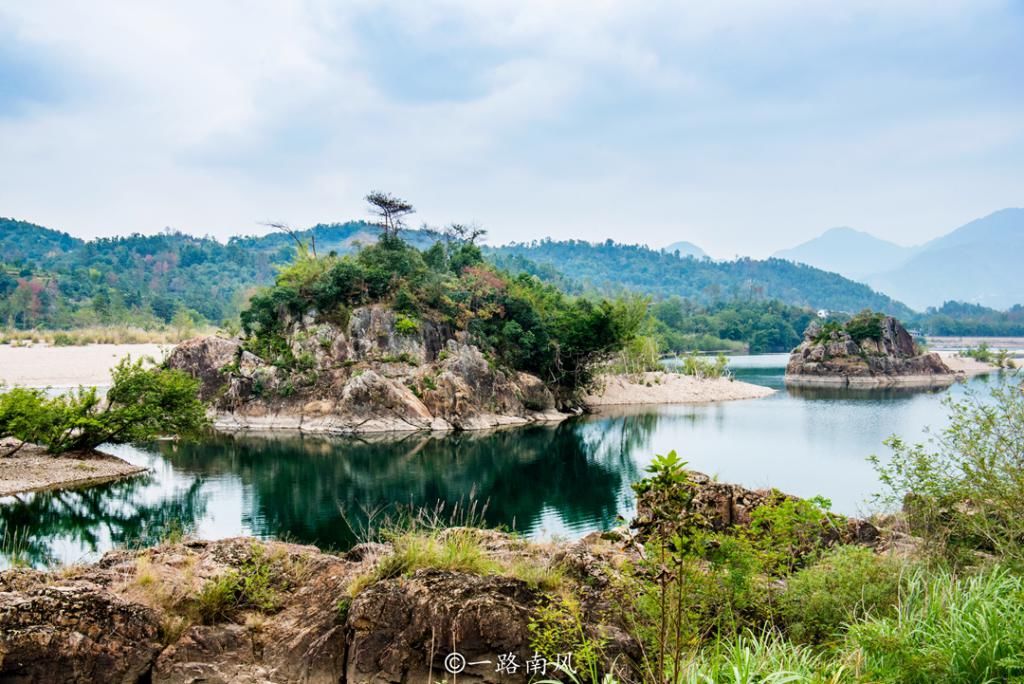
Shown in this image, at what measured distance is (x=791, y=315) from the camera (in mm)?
112562

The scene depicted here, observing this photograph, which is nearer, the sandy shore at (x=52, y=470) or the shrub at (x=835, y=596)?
the shrub at (x=835, y=596)

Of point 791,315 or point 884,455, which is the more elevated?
point 791,315

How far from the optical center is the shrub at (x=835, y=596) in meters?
5.98

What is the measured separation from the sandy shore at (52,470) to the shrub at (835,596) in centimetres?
1966

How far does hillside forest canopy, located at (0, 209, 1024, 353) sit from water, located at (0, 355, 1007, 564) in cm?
1425

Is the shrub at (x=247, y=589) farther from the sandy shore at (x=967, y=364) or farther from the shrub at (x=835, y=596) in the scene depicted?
the sandy shore at (x=967, y=364)

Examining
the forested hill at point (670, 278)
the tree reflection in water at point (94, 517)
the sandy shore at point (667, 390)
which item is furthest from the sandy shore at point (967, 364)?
the forested hill at point (670, 278)

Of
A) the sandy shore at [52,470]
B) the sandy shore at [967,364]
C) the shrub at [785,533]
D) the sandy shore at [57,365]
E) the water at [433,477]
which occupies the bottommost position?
the water at [433,477]

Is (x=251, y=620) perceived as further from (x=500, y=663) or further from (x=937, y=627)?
(x=937, y=627)

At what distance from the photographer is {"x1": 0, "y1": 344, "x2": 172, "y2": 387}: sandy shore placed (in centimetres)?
4225

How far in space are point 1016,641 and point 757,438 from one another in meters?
27.4

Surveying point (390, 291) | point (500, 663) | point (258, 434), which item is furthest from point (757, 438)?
point (500, 663)

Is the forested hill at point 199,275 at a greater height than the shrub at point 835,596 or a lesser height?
greater

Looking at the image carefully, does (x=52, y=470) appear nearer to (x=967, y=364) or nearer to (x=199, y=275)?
(x=967, y=364)
